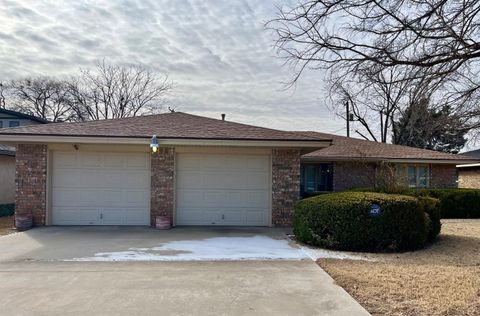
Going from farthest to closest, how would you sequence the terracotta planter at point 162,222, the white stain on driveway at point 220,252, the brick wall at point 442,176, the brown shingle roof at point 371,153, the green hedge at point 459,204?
the brick wall at point 442,176 < the brown shingle roof at point 371,153 < the green hedge at point 459,204 < the terracotta planter at point 162,222 < the white stain on driveway at point 220,252

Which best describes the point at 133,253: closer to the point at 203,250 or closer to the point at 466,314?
the point at 203,250

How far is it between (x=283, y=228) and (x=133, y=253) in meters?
5.16

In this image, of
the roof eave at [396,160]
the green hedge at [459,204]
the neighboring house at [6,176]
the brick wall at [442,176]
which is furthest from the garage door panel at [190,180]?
the brick wall at [442,176]

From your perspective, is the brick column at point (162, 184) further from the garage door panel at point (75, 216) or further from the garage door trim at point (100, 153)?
the garage door panel at point (75, 216)

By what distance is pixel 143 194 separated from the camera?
40.0 ft

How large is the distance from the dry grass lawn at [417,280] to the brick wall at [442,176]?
11.2 metres

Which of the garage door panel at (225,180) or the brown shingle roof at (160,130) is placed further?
the garage door panel at (225,180)

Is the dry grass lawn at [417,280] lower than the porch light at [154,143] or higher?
lower

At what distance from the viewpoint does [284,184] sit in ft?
40.5

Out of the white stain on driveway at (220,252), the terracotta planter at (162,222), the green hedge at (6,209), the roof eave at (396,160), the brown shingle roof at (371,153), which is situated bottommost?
the green hedge at (6,209)

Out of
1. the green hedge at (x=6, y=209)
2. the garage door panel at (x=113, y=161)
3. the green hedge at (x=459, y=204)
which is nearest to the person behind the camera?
the garage door panel at (x=113, y=161)

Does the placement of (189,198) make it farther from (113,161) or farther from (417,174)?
(417,174)

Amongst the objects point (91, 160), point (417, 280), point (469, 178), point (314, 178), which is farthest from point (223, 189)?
point (469, 178)

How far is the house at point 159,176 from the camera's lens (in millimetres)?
11820
